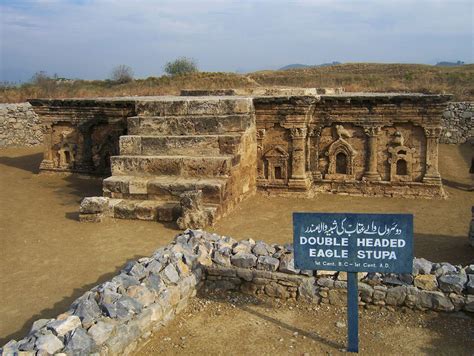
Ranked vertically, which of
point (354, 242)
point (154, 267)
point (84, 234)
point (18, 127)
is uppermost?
point (18, 127)

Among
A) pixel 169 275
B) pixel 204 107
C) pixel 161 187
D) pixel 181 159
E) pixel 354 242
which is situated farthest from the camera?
pixel 204 107

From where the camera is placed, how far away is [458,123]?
19766 mm

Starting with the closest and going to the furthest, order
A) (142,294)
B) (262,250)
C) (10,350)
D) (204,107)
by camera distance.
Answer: (10,350)
(142,294)
(262,250)
(204,107)

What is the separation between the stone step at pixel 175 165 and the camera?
9.24 metres

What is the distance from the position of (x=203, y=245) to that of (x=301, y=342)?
1.90 metres

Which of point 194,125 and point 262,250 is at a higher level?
point 194,125

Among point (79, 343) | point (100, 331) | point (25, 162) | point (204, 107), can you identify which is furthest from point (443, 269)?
point (25, 162)

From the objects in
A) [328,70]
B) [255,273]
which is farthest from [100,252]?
[328,70]

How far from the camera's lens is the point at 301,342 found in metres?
4.43

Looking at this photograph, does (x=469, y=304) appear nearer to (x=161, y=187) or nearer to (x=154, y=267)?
(x=154, y=267)

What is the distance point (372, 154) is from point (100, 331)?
340 inches

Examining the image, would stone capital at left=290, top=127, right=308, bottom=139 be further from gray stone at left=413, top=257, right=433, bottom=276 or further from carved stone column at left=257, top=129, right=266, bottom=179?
gray stone at left=413, top=257, right=433, bottom=276

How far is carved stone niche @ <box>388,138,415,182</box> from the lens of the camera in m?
11.0

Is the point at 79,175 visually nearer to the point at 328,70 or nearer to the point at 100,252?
the point at 100,252
